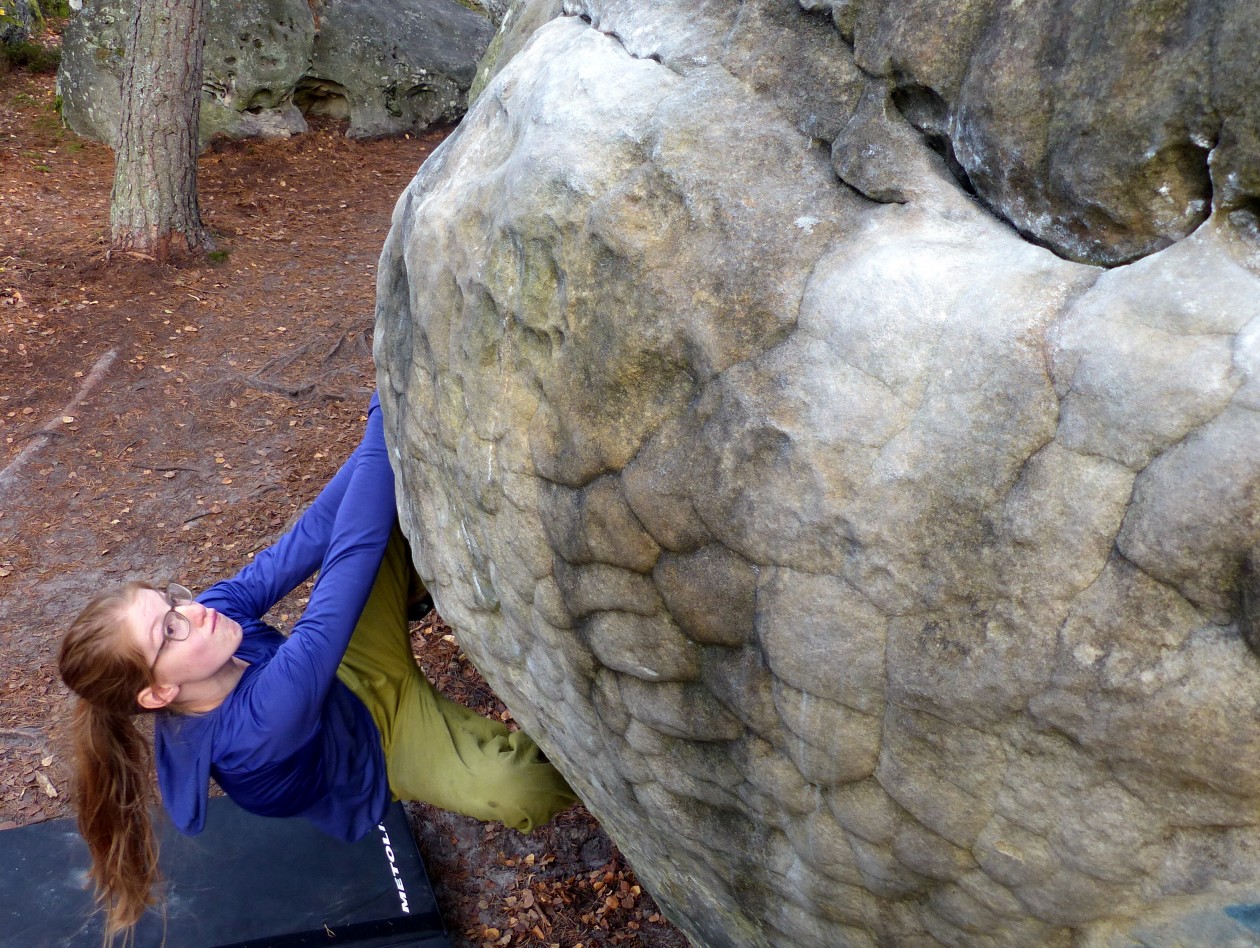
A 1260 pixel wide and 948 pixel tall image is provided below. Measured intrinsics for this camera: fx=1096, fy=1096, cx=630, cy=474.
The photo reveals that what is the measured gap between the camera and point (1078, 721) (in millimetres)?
1399

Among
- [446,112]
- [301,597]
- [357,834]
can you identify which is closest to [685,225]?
[357,834]

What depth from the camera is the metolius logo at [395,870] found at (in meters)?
3.13

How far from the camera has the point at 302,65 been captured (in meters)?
8.70

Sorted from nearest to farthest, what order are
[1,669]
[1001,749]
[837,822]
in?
[1001,749] → [837,822] → [1,669]

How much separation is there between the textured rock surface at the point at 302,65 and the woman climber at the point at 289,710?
6688mm

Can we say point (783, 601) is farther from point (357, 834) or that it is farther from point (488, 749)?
point (357, 834)

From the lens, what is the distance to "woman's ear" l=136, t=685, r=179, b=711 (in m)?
2.40

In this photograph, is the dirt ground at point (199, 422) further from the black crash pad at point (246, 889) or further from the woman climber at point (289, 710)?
the woman climber at point (289, 710)

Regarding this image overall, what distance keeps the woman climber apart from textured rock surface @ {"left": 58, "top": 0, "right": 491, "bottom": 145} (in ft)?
21.9

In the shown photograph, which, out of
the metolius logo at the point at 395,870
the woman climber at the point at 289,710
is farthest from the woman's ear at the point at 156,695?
the metolius logo at the point at 395,870

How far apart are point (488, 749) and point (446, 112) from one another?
7.53 m

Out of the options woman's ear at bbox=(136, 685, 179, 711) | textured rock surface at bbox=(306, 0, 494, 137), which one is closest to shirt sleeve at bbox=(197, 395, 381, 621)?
woman's ear at bbox=(136, 685, 179, 711)

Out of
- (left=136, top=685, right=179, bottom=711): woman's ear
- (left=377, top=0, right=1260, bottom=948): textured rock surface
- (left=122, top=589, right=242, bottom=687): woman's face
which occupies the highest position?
(left=377, top=0, right=1260, bottom=948): textured rock surface

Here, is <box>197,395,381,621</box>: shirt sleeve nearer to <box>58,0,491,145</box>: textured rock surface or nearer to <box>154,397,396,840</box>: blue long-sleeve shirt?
<box>154,397,396,840</box>: blue long-sleeve shirt
